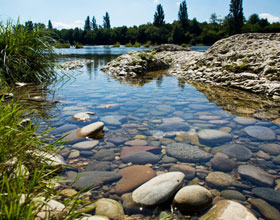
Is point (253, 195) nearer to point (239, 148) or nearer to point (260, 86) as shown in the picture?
point (239, 148)

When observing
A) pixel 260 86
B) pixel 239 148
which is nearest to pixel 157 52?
pixel 260 86

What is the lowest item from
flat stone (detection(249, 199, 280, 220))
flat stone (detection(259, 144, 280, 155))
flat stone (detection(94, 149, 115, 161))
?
flat stone (detection(249, 199, 280, 220))

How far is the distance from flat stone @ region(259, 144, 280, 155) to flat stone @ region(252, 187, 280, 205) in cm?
71

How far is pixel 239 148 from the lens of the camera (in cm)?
224

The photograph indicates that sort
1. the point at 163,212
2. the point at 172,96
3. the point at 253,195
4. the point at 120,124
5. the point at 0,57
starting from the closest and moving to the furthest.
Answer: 1. the point at 163,212
2. the point at 253,195
3. the point at 120,124
4. the point at 0,57
5. the point at 172,96

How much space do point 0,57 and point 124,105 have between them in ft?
9.55

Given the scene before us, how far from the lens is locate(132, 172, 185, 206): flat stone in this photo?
56.7 inches

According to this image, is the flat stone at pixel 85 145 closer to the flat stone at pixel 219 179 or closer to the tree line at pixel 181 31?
the flat stone at pixel 219 179

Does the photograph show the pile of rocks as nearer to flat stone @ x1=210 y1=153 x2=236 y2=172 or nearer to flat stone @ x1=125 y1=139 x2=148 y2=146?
flat stone @ x1=210 y1=153 x2=236 y2=172

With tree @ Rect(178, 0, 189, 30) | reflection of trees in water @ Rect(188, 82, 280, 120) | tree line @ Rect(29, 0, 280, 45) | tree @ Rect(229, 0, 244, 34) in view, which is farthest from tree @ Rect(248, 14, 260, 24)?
reflection of trees in water @ Rect(188, 82, 280, 120)

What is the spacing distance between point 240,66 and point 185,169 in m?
5.51

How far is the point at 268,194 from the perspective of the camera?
60.6 inches

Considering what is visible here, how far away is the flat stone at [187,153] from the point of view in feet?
6.74

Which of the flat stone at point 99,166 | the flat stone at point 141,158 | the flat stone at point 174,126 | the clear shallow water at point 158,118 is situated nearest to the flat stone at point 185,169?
the clear shallow water at point 158,118
